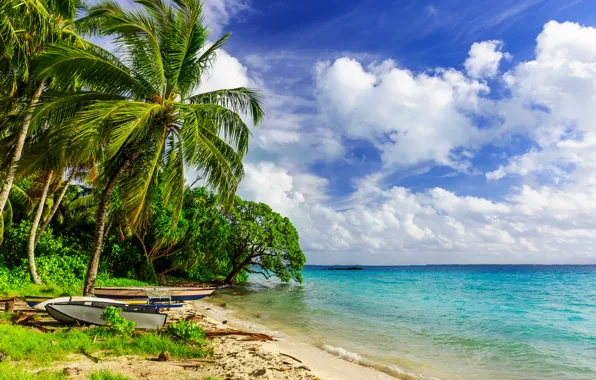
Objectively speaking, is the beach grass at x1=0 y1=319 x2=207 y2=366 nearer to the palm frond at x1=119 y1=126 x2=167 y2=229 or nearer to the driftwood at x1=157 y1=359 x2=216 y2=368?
the driftwood at x1=157 y1=359 x2=216 y2=368

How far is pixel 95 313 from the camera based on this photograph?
7887 millimetres

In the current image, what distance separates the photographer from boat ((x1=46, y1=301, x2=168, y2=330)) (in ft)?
25.4

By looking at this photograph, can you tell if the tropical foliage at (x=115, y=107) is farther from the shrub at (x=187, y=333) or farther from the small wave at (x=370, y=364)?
the small wave at (x=370, y=364)

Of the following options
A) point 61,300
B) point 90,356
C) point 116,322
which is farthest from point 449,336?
point 61,300

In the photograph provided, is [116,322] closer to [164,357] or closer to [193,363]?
[164,357]

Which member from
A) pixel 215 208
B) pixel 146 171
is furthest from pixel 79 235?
pixel 146 171

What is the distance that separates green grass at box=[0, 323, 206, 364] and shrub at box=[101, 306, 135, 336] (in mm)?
215

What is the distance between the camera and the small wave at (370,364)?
735 cm

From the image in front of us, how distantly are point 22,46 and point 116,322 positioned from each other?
310 inches

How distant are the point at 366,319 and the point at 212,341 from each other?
835cm

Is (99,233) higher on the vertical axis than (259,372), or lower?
higher

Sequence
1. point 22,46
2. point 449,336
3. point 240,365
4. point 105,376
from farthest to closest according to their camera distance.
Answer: point 449,336, point 22,46, point 240,365, point 105,376

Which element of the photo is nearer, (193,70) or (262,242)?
(193,70)

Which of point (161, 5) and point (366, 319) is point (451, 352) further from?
point (161, 5)
